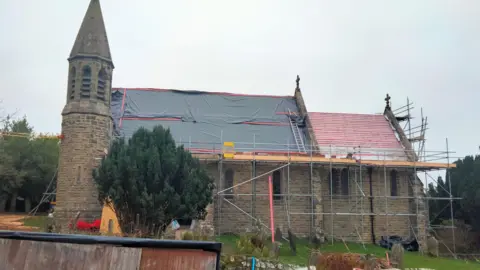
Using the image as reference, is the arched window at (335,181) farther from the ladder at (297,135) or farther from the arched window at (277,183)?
the arched window at (277,183)

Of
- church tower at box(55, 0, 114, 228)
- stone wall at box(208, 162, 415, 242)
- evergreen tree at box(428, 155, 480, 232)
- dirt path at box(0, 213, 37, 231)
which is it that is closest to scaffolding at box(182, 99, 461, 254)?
stone wall at box(208, 162, 415, 242)

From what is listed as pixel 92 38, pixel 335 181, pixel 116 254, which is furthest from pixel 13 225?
pixel 116 254

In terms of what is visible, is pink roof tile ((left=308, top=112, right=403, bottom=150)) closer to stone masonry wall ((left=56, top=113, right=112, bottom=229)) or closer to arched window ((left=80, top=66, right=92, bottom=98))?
stone masonry wall ((left=56, top=113, right=112, bottom=229))

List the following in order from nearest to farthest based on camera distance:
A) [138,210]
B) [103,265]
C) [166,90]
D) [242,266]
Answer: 1. [103,265]
2. [242,266]
3. [138,210]
4. [166,90]

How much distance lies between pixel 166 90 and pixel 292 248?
43.1 feet

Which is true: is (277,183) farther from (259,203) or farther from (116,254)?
(116,254)

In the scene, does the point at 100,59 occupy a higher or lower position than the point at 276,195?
higher

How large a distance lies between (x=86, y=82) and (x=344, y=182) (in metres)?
13.8

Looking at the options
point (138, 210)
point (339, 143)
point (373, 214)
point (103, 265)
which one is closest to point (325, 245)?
point (373, 214)

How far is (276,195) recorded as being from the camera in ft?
69.0

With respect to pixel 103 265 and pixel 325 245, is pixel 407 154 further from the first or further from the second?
pixel 103 265

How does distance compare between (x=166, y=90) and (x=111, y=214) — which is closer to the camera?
(x=111, y=214)

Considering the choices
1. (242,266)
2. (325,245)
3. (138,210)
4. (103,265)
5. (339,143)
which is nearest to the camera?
(103,265)

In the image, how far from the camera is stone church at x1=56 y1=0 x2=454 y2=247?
18.9m
